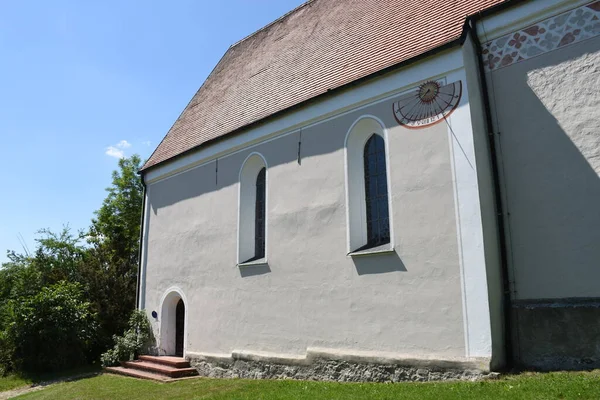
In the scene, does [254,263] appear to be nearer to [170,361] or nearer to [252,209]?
[252,209]

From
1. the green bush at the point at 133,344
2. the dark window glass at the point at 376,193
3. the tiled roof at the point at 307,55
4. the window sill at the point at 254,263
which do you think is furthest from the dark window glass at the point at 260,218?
the green bush at the point at 133,344

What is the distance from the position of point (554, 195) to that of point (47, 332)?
14976mm

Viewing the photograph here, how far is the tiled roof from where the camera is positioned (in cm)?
1092

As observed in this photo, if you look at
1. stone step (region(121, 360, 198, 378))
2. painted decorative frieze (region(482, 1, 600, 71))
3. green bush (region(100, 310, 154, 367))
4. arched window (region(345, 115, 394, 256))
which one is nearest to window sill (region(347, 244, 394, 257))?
arched window (region(345, 115, 394, 256))

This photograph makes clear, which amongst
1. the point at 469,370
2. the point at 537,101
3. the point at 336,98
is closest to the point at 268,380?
the point at 469,370

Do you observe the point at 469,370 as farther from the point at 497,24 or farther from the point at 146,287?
the point at 146,287

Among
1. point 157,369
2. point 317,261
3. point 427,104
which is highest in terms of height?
point 427,104

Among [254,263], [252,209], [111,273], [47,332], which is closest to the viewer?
[254,263]

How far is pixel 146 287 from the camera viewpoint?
53.4 ft

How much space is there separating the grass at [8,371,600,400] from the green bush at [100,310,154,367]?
1.81 m

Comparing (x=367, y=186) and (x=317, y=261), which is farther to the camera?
(x=317, y=261)

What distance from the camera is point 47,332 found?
52.3 ft

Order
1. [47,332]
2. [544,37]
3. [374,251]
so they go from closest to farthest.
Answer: [544,37], [374,251], [47,332]

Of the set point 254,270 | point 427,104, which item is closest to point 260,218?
point 254,270
